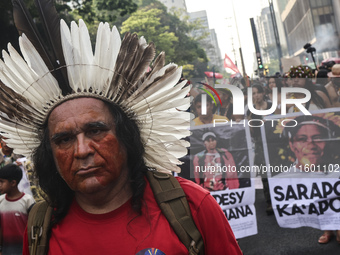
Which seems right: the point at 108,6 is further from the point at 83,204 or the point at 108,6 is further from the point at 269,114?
the point at 83,204

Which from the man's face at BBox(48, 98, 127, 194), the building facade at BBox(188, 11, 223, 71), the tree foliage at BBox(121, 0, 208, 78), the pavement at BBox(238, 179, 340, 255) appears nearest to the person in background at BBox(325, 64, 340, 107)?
the pavement at BBox(238, 179, 340, 255)

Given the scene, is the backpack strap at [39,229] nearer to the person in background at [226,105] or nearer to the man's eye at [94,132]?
the man's eye at [94,132]

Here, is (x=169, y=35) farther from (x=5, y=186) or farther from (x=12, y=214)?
(x=12, y=214)

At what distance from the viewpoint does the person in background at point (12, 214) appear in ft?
16.5

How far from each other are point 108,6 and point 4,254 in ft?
32.5

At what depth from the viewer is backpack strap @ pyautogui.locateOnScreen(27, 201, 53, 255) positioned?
2174 millimetres

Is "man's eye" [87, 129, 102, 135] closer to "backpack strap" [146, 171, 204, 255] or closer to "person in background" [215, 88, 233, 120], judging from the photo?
"backpack strap" [146, 171, 204, 255]

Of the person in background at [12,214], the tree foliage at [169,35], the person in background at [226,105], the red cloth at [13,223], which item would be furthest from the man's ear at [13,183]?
the tree foliage at [169,35]

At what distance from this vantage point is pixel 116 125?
2215 millimetres

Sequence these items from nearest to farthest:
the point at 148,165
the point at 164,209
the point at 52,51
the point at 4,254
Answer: the point at 164,209 → the point at 52,51 → the point at 148,165 → the point at 4,254

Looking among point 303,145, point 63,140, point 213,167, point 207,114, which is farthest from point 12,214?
point 303,145

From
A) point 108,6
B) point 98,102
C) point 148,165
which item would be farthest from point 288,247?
point 108,6

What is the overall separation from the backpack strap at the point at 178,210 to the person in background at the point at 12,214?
3233 mm

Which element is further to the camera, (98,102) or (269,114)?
(269,114)
